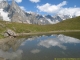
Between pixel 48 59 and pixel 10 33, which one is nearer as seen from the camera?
pixel 48 59

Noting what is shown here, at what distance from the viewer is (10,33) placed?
12875 centimetres

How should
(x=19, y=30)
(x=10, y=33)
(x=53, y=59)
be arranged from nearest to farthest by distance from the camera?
(x=53, y=59) → (x=10, y=33) → (x=19, y=30)

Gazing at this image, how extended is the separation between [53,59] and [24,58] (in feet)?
29.0

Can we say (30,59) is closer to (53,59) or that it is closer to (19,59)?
(19,59)

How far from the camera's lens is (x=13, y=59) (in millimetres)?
47938

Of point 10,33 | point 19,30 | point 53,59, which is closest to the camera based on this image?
point 53,59

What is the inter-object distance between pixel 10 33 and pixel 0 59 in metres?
80.8

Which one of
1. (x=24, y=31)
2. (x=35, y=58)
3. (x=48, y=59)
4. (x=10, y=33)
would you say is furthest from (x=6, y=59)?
(x=24, y=31)

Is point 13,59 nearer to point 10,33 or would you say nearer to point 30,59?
point 30,59

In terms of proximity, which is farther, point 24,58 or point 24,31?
point 24,31

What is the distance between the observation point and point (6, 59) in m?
48.7

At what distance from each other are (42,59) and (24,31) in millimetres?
121539

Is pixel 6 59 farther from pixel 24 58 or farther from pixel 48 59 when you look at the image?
pixel 48 59

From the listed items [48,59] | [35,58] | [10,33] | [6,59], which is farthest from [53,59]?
[10,33]
